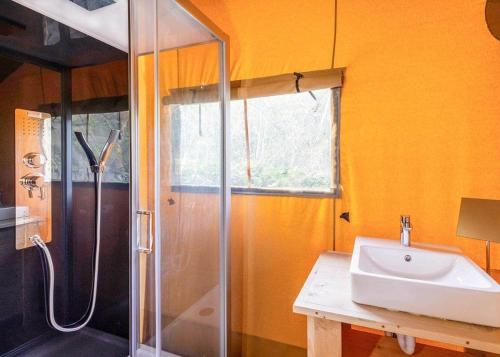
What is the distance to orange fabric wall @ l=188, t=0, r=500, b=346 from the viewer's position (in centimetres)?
128

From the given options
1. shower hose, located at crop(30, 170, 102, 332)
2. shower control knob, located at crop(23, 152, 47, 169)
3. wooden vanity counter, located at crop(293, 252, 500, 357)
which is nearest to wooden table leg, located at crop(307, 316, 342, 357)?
wooden vanity counter, located at crop(293, 252, 500, 357)

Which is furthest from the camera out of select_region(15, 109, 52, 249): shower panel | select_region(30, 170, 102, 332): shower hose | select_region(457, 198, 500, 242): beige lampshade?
select_region(30, 170, 102, 332): shower hose

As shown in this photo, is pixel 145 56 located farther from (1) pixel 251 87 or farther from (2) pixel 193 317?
(2) pixel 193 317

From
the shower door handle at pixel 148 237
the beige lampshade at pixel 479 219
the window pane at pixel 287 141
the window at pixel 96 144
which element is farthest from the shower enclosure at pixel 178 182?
the beige lampshade at pixel 479 219

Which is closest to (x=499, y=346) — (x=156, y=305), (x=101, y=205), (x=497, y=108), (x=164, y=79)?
(x=497, y=108)

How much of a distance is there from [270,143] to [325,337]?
1.07 metres

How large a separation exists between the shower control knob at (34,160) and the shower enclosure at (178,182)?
0.68m

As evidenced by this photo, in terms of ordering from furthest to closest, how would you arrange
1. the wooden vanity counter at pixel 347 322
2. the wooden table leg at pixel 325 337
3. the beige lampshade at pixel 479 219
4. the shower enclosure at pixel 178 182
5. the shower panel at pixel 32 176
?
the shower panel at pixel 32 176 < the shower enclosure at pixel 178 182 < the beige lampshade at pixel 479 219 < the wooden table leg at pixel 325 337 < the wooden vanity counter at pixel 347 322

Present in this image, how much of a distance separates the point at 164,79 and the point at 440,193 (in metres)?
1.58

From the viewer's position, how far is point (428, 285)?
0.89 meters

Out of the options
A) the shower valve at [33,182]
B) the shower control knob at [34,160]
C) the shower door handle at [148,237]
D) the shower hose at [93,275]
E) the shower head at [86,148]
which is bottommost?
the shower hose at [93,275]

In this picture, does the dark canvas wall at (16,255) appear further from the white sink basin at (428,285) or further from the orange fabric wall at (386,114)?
the white sink basin at (428,285)

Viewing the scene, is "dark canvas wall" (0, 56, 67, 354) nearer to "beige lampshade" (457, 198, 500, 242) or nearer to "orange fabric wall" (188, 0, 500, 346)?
"orange fabric wall" (188, 0, 500, 346)

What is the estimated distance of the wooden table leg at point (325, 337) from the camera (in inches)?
38.4
